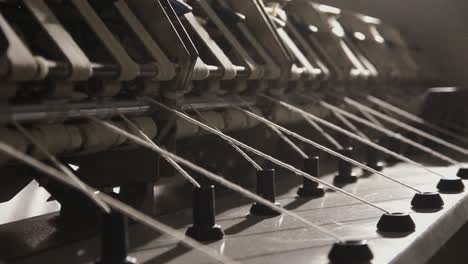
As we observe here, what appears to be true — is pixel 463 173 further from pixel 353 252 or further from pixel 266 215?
pixel 353 252

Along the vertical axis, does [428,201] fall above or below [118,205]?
below

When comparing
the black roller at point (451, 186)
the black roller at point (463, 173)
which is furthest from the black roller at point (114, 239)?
the black roller at point (463, 173)

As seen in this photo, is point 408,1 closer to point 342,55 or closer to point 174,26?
point 342,55

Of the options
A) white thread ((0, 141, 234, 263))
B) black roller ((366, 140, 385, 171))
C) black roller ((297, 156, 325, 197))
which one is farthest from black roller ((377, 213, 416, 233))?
black roller ((366, 140, 385, 171))

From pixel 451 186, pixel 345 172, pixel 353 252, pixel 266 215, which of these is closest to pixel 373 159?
pixel 345 172

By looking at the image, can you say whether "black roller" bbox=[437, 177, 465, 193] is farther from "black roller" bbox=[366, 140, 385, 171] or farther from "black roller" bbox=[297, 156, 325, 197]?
"black roller" bbox=[366, 140, 385, 171]

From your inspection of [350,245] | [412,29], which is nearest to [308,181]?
[350,245]
